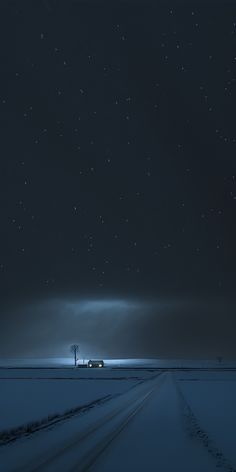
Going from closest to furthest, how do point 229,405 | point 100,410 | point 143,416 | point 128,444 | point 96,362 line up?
1. point 128,444
2. point 143,416
3. point 100,410
4. point 229,405
5. point 96,362

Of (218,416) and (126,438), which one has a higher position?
(126,438)

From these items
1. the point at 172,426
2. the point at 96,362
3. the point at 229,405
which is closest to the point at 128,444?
the point at 172,426

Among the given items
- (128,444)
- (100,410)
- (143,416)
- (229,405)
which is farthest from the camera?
(229,405)

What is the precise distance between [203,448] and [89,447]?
3.20m

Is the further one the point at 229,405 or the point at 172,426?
the point at 229,405

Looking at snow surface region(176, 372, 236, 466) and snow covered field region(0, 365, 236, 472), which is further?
snow surface region(176, 372, 236, 466)

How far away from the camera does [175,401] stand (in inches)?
1211

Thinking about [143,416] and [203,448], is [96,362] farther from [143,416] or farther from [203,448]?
[203,448]

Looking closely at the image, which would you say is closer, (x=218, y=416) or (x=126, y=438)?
(x=126, y=438)

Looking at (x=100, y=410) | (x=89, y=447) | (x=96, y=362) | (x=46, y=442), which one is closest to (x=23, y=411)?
(x=100, y=410)

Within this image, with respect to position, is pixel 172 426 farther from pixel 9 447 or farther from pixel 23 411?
pixel 23 411

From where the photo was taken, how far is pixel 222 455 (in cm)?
1445

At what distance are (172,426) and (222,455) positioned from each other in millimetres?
5807

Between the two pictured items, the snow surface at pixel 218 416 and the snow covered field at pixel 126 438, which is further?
the snow surface at pixel 218 416
